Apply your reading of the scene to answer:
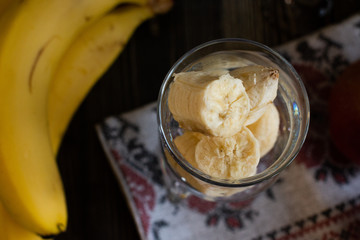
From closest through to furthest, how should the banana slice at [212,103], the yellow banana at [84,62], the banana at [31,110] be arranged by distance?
the banana slice at [212,103] → the banana at [31,110] → the yellow banana at [84,62]

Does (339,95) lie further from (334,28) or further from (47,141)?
(47,141)

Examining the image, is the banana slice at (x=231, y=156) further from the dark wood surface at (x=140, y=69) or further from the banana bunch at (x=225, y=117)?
the dark wood surface at (x=140, y=69)

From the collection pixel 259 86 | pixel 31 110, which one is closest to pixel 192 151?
pixel 259 86

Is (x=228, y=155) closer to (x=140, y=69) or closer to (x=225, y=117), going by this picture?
(x=225, y=117)

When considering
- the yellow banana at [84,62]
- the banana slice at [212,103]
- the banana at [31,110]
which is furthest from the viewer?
the yellow banana at [84,62]

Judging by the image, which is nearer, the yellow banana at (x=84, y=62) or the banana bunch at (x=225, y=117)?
the banana bunch at (x=225, y=117)

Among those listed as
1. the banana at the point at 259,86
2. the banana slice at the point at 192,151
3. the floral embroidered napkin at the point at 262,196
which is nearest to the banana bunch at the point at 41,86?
the floral embroidered napkin at the point at 262,196
